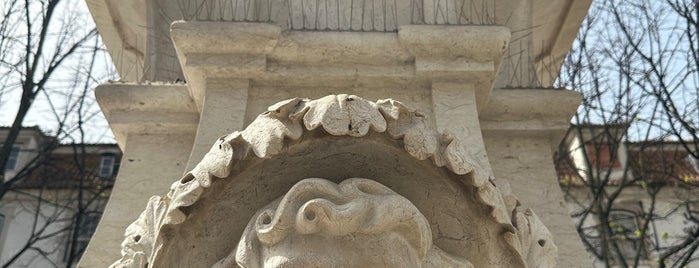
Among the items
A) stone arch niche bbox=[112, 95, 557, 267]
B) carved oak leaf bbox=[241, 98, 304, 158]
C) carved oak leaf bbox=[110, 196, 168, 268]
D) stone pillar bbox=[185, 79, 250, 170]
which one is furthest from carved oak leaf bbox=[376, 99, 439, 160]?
stone pillar bbox=[185, 79, 250, 170]

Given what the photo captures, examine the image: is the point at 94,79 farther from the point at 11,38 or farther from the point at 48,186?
the point at 48,186

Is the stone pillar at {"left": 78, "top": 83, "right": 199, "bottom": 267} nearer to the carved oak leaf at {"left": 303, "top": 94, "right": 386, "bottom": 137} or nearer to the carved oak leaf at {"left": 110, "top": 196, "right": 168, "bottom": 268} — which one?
the carved oak leaf at {"left": 110, "top": 196, "right": 168, "bottom": 268}

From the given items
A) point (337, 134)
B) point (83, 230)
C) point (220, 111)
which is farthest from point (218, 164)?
point (83, 230)

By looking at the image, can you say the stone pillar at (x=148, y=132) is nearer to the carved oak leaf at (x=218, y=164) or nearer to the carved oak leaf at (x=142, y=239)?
the carved oak leaf at (x=142, y=239)

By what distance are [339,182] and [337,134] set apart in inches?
10.1

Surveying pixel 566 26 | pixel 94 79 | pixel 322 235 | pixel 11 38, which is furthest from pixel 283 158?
pixel 94 79

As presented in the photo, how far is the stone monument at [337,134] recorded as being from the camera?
1.97m

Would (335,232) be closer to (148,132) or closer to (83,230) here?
(148,132)

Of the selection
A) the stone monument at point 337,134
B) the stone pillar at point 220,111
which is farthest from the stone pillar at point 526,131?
the stone pillar at point 220,111

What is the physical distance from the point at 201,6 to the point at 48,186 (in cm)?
995

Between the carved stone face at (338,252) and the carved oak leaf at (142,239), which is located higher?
the carved oak leaf at (142,239)

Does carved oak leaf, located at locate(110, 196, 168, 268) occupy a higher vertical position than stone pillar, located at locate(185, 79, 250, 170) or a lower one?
lower

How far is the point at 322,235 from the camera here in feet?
6.35

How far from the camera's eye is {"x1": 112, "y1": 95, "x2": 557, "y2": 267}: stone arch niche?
1.98 meters
